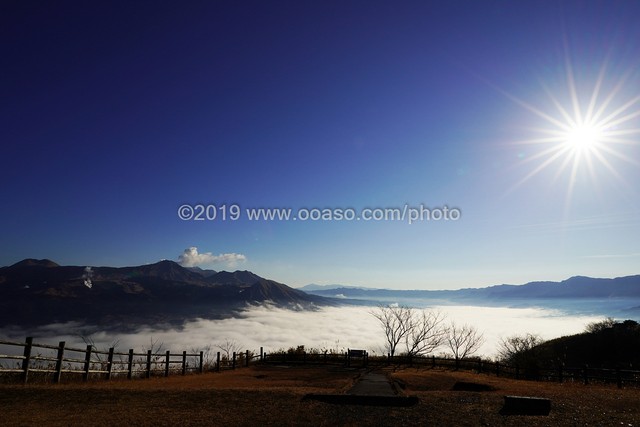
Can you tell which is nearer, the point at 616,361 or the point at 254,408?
the point at 254,408

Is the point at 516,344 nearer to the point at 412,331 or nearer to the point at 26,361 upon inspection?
the point at 412,331

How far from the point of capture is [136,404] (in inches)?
477

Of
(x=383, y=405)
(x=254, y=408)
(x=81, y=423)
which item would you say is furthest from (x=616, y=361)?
(x=81, y=423)

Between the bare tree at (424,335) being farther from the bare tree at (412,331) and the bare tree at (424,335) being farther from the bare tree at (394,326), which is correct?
the bare tree at (394,326)

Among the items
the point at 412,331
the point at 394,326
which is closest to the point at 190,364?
the point at 394,326

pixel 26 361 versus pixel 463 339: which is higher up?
pixel 26 361

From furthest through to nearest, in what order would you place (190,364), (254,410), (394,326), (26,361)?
(394,326) → (190,364) → (26,361) → (254,410)

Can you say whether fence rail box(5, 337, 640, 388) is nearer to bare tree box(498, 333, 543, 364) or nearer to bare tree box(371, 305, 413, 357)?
bare tree box(371, 305, 413, 357)

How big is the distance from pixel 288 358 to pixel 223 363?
26.4ft

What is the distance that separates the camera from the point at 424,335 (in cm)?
4647

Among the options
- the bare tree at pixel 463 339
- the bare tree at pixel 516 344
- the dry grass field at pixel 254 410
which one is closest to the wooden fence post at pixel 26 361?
the dry grass field at pixel 254 410

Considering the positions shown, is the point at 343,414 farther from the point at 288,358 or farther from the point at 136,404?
the point at 288,358

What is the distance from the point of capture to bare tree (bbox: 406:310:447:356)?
1826 inches

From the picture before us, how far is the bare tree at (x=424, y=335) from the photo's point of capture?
46388 mm
